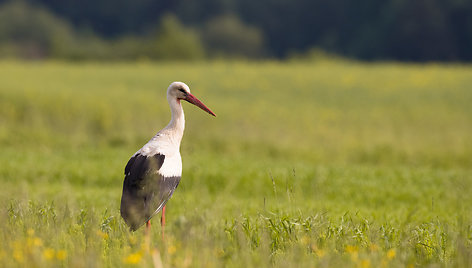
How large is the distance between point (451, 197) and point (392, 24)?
55.0m

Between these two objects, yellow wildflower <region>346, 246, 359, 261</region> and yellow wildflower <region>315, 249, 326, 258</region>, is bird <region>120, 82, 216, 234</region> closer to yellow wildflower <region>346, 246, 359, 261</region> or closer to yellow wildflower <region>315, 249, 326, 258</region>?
yellow wildflower <region>315, 249, 326, 258</region>

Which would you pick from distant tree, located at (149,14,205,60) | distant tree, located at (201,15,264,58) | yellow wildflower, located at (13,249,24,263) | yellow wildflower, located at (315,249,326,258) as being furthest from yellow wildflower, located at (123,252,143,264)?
distant tree, located at (201,15,264,58)

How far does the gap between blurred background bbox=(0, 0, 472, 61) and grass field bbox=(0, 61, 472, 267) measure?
23.5m

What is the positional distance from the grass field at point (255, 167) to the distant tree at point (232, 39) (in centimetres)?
3168

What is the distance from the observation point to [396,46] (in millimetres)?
62469

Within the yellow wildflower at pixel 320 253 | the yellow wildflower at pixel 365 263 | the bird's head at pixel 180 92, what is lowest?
the yellow wildflower at pixel 320 253

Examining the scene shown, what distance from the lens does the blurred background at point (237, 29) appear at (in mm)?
60469

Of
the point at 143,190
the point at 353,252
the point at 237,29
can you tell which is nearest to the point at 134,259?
the point at 143,190

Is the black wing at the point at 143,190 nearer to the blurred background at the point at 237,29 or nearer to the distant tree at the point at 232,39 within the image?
the blurred background at the point at 237,29

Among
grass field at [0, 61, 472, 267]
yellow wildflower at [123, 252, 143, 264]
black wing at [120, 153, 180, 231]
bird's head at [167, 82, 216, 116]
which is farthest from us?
bird's head at [167, 82, 216, 116]

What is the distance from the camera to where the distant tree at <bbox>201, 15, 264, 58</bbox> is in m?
73.1

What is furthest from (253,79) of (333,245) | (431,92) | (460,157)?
(333,245)

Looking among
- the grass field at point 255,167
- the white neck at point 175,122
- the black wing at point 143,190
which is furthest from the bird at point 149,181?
the grass field at point 255,167

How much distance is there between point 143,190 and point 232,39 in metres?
69.0
